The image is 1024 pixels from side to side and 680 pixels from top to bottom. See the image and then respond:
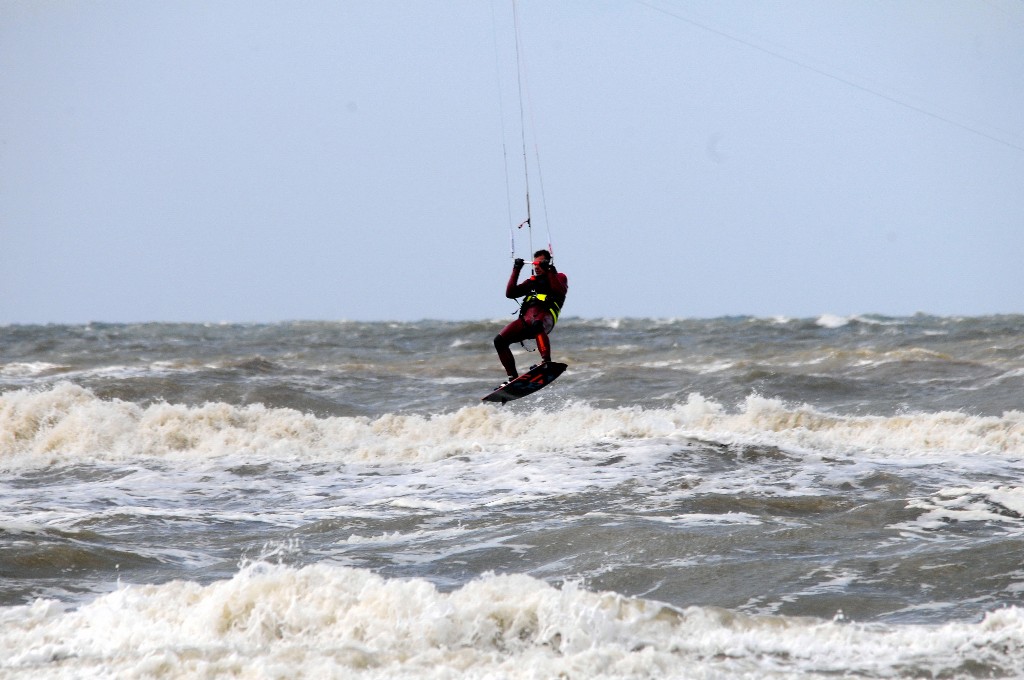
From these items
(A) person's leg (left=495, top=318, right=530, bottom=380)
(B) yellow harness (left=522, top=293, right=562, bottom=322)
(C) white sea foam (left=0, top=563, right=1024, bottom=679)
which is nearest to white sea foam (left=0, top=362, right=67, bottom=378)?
(A) person's leg (left=495, top=318, right=530, bottom=380)

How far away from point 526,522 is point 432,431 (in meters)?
7.49

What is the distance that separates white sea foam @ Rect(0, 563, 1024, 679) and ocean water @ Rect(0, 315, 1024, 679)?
0.02 meters

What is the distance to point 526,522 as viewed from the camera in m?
10.2

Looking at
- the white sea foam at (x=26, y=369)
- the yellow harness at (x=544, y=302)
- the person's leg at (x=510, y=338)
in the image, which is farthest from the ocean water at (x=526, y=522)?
the yellow harness at (x=544, y=302)

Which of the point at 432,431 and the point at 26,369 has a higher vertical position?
the point at 26,369

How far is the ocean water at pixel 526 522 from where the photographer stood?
629cm

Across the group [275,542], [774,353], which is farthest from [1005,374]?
[275,542]

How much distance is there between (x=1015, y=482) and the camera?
11.5 metres

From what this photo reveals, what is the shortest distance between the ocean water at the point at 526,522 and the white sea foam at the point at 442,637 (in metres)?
0.02

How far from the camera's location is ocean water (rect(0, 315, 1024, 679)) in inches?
247

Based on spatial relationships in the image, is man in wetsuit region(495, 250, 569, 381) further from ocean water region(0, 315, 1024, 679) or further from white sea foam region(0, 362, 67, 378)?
white sea foam region(0, 362, 67, 378)

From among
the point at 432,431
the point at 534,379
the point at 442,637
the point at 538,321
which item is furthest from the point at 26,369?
the point at 442,637

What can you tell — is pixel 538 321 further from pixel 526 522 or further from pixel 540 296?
pixel 526 522

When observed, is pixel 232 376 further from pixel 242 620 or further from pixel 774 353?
pixel 242 620
